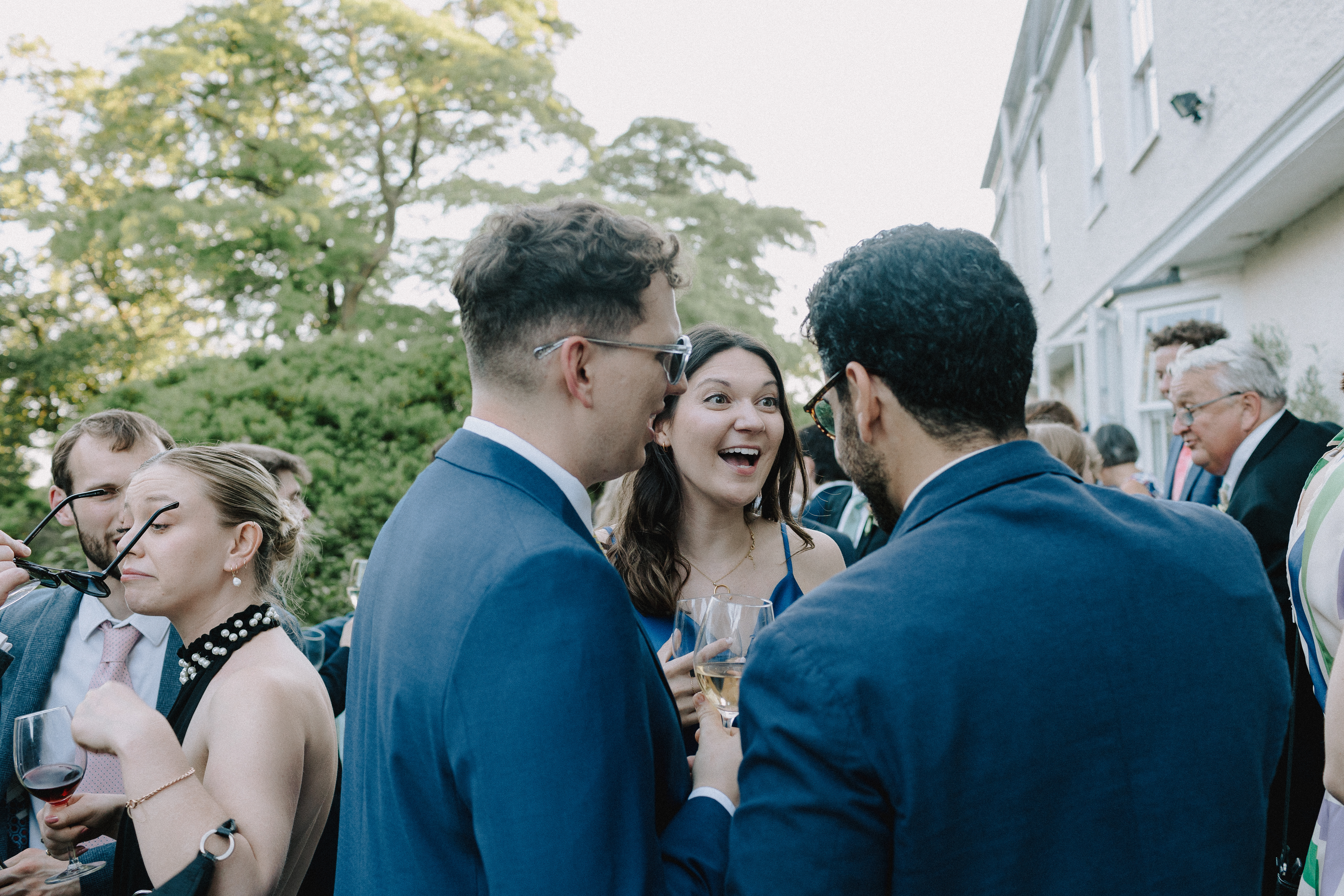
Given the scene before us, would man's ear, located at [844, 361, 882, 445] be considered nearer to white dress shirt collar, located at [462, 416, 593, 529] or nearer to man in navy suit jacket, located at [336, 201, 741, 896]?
man in navy suit jacket, located at [336, 201, 741, 896]

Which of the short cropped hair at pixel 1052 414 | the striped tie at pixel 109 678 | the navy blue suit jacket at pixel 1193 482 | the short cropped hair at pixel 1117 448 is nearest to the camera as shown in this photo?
the striped tie at pixel 109 678

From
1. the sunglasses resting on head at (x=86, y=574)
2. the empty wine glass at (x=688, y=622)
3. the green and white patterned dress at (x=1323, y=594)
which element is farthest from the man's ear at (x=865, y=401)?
the sunglasses resting on head at (x=86, y=574)

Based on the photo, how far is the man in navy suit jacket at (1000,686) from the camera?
1.18 meters

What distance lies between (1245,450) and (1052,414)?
1.20m

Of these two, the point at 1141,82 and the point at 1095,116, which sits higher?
the point at 1095,116

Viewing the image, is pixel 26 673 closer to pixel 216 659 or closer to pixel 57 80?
pixel 216 659

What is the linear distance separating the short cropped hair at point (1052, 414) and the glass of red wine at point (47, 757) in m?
4.98

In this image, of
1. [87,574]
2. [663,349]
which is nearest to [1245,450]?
[663,349]

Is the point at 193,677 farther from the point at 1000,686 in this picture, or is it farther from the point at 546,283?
the point at 1000,686

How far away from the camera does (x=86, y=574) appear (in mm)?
2217

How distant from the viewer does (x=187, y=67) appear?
36.5 ft

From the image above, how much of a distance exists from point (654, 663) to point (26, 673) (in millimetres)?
2346

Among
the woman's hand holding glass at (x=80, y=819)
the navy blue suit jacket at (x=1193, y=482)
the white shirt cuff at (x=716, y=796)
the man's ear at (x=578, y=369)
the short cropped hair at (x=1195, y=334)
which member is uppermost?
the short cropped hair at (x=1195, y=334)

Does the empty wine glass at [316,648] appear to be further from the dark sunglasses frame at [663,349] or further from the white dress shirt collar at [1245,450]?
the white dress shirt collar at [1245,450]
